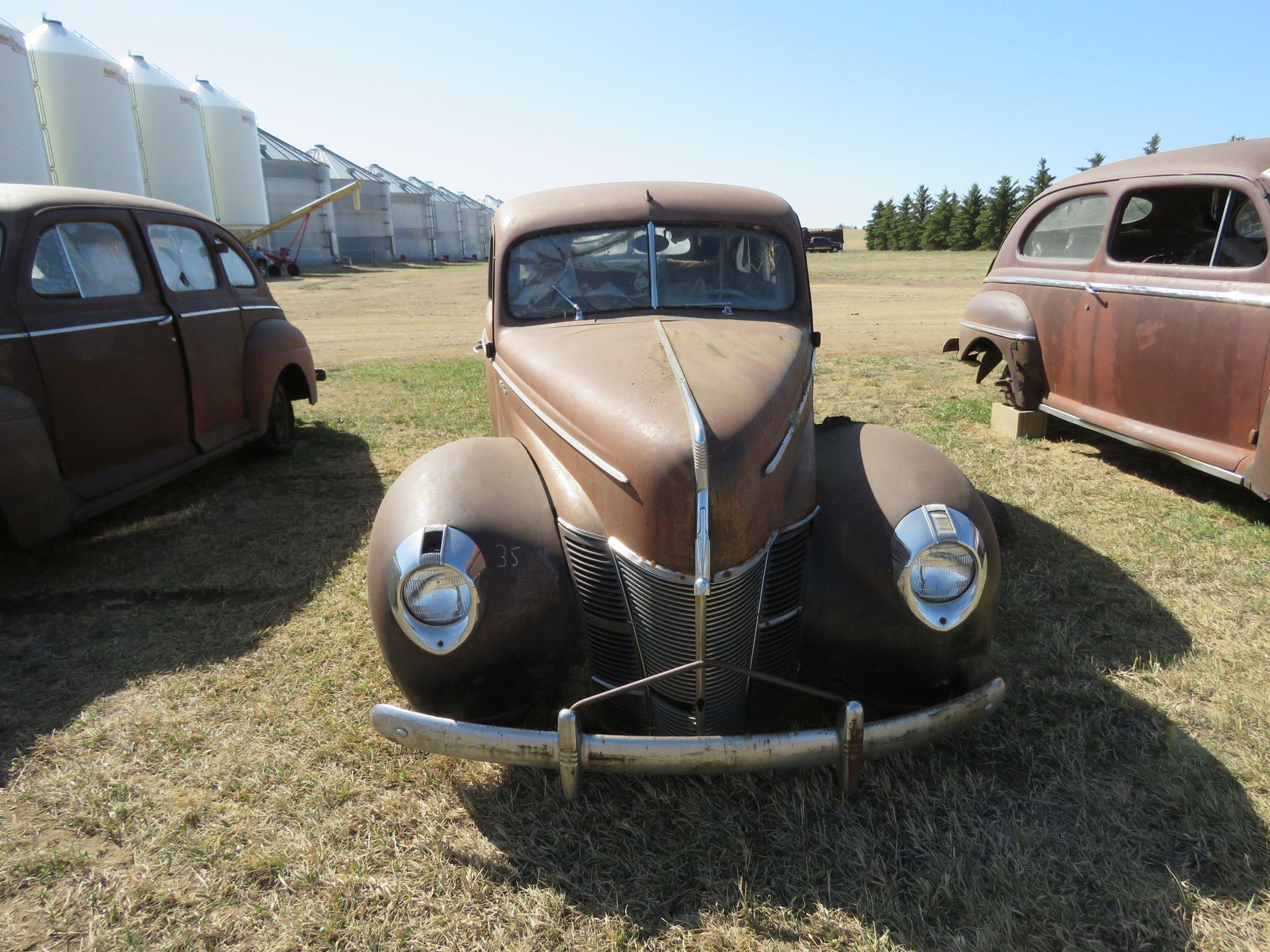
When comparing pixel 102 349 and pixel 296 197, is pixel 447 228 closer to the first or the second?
pixel 296 197

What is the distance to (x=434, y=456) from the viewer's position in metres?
2.80

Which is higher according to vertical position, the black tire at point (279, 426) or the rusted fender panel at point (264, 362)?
the rusted fender panel at point (264, 362)

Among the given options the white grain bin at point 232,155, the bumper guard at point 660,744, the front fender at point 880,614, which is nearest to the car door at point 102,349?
the bumper guard at point 660,744

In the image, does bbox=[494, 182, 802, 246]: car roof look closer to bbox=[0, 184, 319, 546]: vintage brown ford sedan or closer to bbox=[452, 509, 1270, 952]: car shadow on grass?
bbox=[0, 184, 319, 546]: vintage brown ford sedan

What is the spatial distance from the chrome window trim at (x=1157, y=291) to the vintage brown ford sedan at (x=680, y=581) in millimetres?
2890

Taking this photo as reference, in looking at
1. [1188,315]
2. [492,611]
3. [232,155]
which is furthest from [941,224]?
[492,611]

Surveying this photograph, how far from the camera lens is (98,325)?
4.30 metres

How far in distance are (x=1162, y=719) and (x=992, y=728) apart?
2.00 ft

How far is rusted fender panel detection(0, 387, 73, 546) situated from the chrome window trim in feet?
20.6

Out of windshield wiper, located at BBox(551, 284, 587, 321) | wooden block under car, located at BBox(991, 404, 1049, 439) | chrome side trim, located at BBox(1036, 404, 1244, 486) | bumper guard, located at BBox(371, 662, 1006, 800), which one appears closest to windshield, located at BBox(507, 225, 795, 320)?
windshield wiper, located at BBox(551, 284, 587, 321)

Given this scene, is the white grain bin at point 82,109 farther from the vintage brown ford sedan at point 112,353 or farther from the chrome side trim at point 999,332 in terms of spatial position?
the chrome side trim at point 999,332

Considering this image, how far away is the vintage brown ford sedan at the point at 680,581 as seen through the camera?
2.19 meters

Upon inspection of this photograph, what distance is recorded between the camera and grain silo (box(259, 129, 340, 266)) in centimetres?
3572

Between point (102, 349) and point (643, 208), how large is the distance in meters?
3.03
